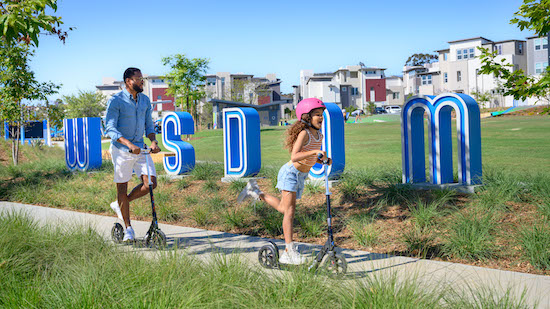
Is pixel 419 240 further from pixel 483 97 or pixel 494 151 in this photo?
pixel 483 97

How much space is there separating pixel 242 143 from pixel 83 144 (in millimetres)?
6180

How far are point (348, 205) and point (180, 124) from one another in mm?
5669

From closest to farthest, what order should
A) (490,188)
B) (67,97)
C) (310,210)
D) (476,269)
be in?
(476,269), (490,188), (310,210), (67,97)

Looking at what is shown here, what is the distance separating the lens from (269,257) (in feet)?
17.8

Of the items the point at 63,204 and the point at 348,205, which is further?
the point at 63,204

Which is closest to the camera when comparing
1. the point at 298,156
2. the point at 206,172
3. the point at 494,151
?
the point at 298,156

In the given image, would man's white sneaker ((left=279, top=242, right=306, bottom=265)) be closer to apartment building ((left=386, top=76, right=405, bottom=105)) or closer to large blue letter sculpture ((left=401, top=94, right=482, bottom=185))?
large blue letter sculpture ((left=401, top=94, right=482, bottom=185))

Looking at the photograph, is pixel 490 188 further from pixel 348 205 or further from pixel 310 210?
pixel 310 210

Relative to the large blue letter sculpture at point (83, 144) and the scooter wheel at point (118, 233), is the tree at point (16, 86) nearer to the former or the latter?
the large blue letter sculpture at point (83, 144)

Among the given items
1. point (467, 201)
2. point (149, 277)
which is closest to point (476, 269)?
point (467, 201)

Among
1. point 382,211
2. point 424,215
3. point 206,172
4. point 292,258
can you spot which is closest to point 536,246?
point 424,215

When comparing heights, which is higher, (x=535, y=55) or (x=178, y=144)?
(x=535, y=55)

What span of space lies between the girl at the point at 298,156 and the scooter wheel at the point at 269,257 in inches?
2.8

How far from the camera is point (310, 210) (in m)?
7.89
